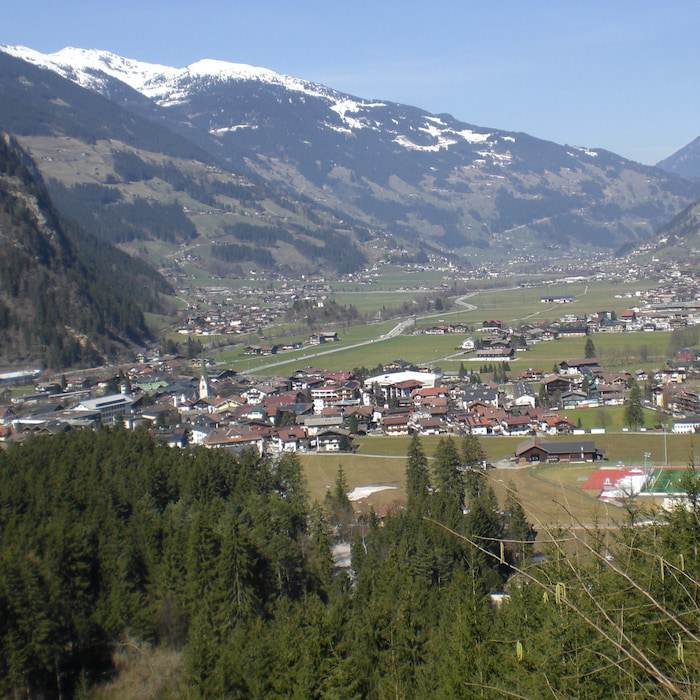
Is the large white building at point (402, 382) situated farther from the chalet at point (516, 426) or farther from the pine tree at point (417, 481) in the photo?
the pine tree at point (417, 481)

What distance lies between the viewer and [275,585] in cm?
1020

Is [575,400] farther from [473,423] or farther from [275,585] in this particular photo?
[275,585]

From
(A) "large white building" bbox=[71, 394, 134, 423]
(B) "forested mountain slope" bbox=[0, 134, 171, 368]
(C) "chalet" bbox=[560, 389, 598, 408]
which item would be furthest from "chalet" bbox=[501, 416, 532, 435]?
(B) "forested mountain slope" bbox=[0, 134, 171, 368]

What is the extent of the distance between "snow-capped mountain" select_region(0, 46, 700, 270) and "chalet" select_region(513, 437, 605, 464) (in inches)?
3646

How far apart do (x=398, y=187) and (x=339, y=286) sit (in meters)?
86.4

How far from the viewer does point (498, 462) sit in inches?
689

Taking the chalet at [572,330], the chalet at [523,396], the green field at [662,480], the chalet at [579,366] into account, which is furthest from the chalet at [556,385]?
the chalet at [572,330]

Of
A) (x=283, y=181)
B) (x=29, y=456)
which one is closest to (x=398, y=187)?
(x=283, y=181)

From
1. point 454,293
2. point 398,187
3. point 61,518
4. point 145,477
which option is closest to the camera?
point 61,518

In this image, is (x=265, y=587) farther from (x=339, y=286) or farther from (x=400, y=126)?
(x=400, y=126)

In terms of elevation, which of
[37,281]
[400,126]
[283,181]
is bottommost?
[37,281]

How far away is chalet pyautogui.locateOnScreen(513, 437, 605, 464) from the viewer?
17219 mm

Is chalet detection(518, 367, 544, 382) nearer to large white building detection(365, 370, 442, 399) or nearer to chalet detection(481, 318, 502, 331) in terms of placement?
large white building detection(365, 370, 442, 399)

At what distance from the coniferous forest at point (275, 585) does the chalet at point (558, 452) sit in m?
3.05
